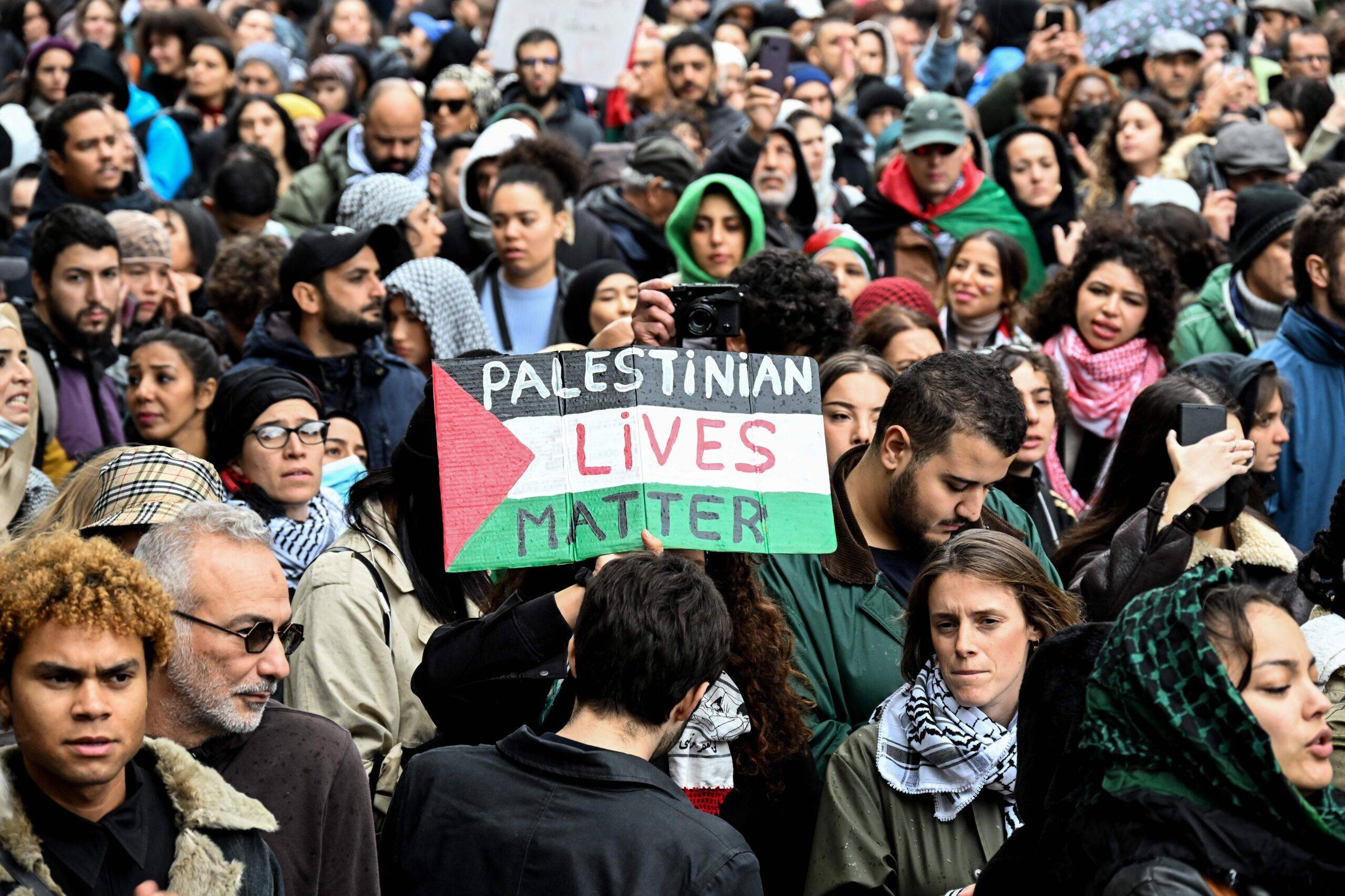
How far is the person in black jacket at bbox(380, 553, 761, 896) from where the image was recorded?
9.51 ft

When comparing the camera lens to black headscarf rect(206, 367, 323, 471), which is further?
black headscarf rect(206, 367, 323, 471)

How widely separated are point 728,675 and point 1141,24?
9.93m

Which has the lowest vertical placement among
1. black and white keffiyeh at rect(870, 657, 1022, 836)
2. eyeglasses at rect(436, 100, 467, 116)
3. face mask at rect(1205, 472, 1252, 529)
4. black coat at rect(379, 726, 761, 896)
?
black and white keffiyeh at rect(870, 657, 1022, 836)

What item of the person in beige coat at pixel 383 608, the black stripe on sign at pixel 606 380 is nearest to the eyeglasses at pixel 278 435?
the person in beige coat at pixel 383 608

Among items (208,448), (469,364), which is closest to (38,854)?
(469,364)

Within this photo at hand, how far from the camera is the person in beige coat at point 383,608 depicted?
12.7 ft

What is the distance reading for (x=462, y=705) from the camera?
359 centimetres

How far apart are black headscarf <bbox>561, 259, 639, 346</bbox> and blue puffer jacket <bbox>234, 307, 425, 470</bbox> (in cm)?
99

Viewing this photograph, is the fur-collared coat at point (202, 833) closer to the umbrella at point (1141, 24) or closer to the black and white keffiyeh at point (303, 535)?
the black and white keffiyeh at point (303, 535)

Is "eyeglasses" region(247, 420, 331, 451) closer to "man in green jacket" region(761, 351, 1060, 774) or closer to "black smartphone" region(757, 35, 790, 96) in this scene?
"man in green jacket" region(761, 351, 1060, 774)

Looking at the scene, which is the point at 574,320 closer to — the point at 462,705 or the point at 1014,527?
the point at 1014,527

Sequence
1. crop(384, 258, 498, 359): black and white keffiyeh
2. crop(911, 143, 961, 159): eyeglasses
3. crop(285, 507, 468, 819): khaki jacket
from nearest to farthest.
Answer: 1. crop(285, 507, 468, 819): khaki jacket
2. crop(384, 258, 498, 359): black and white keffiyeh
3. crop(911, 143, 961, 159): eyeglasses

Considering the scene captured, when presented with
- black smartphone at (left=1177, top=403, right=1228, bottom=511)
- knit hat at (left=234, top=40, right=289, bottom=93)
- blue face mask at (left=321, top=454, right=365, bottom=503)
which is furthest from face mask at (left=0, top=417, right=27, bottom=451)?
knit hat at (left=234, top=40, right=289, bottom=93)

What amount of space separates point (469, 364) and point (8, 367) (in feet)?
7.27
